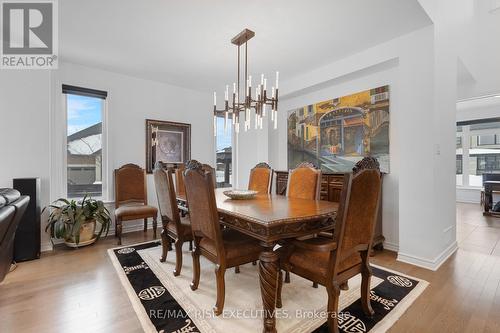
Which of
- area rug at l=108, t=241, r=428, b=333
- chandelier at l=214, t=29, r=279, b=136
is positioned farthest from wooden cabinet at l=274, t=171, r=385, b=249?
chandelier at l=214, t=29, r=279, b=136

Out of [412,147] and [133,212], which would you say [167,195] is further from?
[412,147]

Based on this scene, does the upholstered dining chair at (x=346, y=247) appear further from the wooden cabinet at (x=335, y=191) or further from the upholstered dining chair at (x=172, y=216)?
the wooden cabinet at (x=335, y=191)

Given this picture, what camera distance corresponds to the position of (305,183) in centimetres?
274

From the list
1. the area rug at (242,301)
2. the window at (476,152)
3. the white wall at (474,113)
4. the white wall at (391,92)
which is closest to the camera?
the area rug at (242,301)

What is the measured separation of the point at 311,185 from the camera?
266 centimetres

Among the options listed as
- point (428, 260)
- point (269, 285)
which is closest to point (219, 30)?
point (269, 285)

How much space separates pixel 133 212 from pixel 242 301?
217cm

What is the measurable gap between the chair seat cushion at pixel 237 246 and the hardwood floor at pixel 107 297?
69cm

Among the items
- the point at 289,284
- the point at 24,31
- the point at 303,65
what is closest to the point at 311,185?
the point at 289,284

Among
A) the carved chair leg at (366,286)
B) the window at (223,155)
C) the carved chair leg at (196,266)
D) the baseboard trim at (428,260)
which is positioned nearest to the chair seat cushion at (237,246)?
the carved chair leg at (196,266)

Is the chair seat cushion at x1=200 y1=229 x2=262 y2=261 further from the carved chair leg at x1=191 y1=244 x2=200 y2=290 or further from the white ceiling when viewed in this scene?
the white ceiling

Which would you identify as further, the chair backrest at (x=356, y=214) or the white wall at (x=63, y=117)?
the white wall at (x=63, y=117)

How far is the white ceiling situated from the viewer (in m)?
2.25

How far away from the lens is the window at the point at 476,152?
6.36 metres
